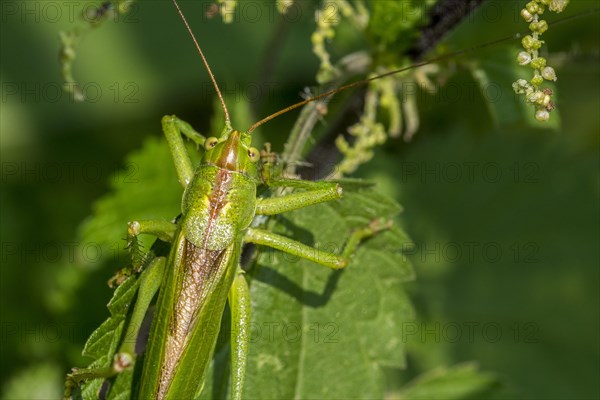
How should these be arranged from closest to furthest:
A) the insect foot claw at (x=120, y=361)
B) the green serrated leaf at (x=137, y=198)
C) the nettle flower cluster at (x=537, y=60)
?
the nettle flower cluster at (x=537, y=60) < the insect foot claw at (x=120, y=361) < the green serrated leaf at (x=137, y=198)

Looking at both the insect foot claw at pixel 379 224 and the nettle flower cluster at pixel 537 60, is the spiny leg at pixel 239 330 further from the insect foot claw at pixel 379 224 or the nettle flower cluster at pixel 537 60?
the nettle flower cluster at pixel 537 60

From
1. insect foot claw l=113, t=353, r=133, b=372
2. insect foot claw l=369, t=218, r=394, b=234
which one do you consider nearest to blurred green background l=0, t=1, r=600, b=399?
insect foot claw l=369, t=218, r=394, b=234

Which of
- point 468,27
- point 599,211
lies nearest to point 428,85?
point 468,27

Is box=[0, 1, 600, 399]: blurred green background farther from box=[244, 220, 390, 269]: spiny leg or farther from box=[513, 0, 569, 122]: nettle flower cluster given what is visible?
box=[513, 0, 569, 122]: nettle flower cluster

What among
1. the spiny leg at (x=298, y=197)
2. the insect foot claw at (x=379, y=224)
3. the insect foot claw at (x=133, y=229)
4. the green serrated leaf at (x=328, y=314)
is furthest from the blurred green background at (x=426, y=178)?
the insect foot claw at (x=133, y=229)

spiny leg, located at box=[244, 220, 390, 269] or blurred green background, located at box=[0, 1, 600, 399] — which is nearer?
spiny leg, located at box=[244, 220, 390, 269]

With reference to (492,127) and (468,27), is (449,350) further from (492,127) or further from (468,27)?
(468,27)
